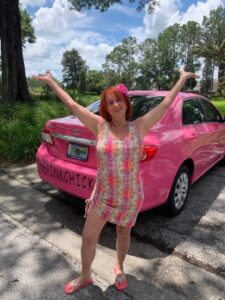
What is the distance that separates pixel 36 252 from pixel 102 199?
1216mm

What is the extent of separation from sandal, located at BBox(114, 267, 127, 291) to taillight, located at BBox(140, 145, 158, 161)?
44.5 inches

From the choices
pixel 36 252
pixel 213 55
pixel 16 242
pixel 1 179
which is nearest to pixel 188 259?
pixel 36 252

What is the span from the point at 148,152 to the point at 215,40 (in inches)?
2404

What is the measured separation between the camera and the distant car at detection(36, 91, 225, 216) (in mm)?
3559

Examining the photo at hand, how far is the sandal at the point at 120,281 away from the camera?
2.79 m

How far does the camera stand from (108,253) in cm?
333

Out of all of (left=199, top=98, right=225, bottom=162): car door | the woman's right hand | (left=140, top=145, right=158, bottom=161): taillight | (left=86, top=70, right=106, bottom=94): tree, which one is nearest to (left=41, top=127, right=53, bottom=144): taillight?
(left=140, top=145, right=158, bottom=161): taillight

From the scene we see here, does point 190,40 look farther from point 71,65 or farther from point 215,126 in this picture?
point 215,126

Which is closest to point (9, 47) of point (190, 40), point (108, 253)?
point (108, 253)

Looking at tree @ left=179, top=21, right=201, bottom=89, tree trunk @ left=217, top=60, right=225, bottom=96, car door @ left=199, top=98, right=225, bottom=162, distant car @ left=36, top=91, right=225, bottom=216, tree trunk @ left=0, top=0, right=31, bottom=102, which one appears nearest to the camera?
distant car @ left=36, top=91, right=225, bottom=216

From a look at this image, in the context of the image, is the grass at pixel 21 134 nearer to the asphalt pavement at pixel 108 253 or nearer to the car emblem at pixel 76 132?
the asphalt pavement at pixel 108 253

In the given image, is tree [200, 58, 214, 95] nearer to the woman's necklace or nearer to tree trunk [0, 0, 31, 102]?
tree trunk [0, 0, 31, 102]

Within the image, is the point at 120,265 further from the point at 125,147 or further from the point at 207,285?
the point at 125,147

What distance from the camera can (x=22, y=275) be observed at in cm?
296
